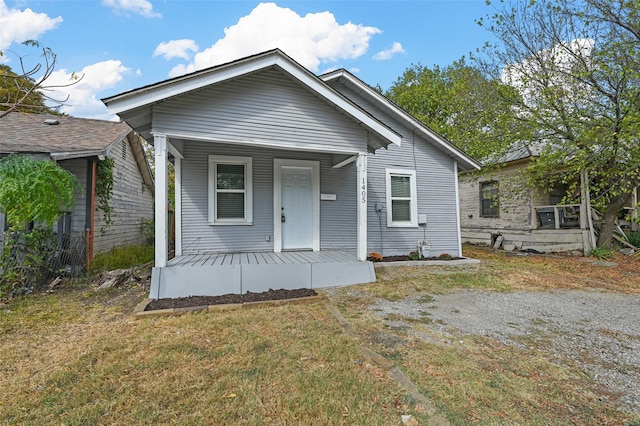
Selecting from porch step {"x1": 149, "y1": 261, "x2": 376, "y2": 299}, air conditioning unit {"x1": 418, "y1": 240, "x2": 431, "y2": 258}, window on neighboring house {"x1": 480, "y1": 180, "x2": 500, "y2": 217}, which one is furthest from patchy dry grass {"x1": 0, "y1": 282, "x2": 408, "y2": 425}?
window on neighboring house {"x1": 480, "y1": 180, "x2": 500, "y2": 217}

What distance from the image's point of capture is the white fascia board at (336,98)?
5477 millimetres

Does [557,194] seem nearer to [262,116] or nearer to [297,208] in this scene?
[297,208]

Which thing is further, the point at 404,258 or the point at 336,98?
the point at 404,258

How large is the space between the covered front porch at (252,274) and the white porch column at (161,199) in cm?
30

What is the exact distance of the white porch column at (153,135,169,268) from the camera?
4766 mm

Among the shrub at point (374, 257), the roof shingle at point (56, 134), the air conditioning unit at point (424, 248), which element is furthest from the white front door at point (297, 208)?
the roof shingle at point (56, 134)

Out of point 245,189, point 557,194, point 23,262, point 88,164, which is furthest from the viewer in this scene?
point 557,194

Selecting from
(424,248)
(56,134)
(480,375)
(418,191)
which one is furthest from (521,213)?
(56,134)

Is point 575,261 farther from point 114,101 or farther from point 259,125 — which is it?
point 114,101

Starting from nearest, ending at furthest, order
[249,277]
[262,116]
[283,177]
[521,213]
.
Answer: [249,277], [262,116], [283,177], [521,213]

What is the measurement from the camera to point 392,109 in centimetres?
852

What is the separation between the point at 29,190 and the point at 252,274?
4094mm

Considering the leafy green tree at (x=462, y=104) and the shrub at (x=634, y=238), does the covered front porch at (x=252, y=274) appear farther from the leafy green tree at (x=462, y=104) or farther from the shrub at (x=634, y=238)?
the shrub at (x=634, y=238)

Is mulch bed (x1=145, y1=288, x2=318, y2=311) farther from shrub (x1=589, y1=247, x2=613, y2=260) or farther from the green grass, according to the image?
shrub (x1=589, y1=247, x2=613, y2=260)
